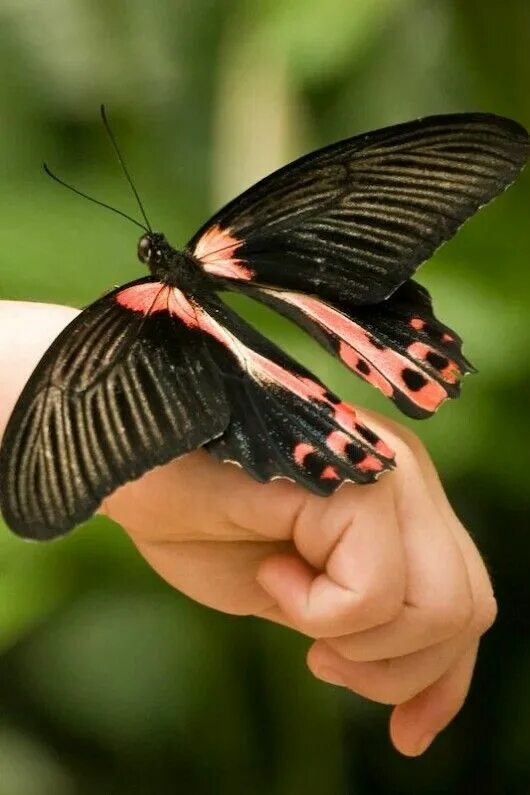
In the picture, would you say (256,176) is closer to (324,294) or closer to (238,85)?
(238,85)

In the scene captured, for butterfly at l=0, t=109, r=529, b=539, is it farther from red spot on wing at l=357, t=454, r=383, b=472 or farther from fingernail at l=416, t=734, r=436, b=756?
fingernail at l=416, t=734, r=436, b=756

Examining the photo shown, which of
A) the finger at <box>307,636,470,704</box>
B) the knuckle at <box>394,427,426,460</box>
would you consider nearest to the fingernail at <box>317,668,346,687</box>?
the finger at <box>307,636,470,704</box>

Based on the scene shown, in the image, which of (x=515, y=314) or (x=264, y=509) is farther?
(x=515, y=314)

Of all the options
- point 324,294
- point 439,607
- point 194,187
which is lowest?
point 439,607

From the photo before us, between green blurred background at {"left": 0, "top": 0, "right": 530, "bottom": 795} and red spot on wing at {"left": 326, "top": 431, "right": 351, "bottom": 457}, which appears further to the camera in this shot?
green blurred background at {"left": 0, "top": 0, "right": 530, "bottom": 795}

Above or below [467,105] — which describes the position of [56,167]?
above

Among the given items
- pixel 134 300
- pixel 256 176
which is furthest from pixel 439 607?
pixel 256 176

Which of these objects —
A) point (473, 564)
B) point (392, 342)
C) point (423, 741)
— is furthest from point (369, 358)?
point (423, 741)

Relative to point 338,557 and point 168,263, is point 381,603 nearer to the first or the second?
point 338,557

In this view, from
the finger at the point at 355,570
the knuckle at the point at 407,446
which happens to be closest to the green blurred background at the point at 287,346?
the knuckle at the point at 407,446
